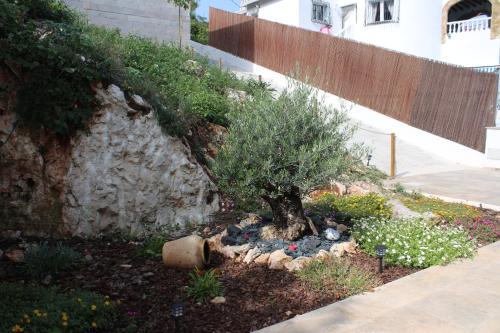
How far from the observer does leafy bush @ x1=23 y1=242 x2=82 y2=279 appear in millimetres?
4301

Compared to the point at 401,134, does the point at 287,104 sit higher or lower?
higher

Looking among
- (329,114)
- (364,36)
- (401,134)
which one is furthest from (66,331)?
(364,36)

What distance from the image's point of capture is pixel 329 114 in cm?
534

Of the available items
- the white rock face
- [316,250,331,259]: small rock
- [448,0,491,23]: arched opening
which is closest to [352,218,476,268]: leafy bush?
[316,250,331,259]: small rock

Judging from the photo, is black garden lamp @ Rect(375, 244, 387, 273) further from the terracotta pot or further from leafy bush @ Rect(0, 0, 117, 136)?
leafy bush @ Rect(0, 0, 117, 136)

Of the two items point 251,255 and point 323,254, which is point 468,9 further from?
point 251,255

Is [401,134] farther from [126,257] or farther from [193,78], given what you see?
[126,257]

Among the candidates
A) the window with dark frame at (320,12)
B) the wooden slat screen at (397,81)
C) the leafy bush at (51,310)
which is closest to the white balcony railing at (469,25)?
the window with dark frame at (320,12)

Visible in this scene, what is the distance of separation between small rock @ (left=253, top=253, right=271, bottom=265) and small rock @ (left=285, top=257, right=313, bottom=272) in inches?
9.4

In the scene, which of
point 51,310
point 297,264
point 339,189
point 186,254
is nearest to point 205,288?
point 186,254

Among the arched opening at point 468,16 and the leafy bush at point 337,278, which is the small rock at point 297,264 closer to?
the leafy bush at point 337,278

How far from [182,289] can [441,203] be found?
18.3ft

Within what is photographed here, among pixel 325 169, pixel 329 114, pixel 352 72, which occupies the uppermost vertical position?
pixel 352 72

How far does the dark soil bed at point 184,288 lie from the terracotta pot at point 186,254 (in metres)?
0.10
